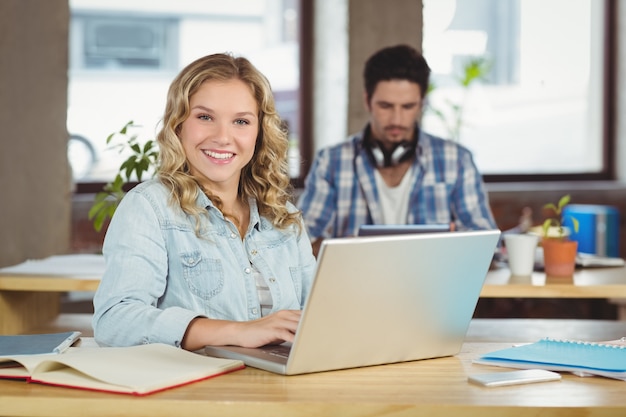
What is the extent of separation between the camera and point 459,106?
18.4ft

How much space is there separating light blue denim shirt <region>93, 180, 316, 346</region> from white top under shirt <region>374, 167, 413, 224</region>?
178 cm

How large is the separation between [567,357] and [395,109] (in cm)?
230

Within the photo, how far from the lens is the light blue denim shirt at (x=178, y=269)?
174 cm

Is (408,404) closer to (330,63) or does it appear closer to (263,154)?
(263,154)

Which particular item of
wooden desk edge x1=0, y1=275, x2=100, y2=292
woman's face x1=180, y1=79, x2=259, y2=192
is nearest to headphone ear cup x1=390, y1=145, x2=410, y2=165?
wooden desk edge x1=0, y1=275, x2=100, y2=292

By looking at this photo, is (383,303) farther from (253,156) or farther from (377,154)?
(377,154)

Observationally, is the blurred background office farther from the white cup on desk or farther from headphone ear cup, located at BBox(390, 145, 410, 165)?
the white cup on desk

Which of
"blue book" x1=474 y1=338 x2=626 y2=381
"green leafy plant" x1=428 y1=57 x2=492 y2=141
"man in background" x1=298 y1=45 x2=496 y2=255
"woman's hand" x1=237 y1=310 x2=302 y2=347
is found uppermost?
"green leafy plant" x1=428 y1=57 x2=492 y2=141

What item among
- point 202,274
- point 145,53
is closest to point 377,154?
point 145,53

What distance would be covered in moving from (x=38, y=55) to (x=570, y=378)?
255 cm

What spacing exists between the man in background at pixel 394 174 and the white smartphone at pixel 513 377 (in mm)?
2298

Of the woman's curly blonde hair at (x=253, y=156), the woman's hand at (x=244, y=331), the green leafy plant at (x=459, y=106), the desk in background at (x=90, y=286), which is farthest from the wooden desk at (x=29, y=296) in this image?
the green leafy plant at (x=459, y=106)

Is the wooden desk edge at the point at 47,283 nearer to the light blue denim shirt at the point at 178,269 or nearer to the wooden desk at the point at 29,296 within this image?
the wooden desk at the point at 29,296

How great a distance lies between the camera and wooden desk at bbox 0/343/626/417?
1.33 m
